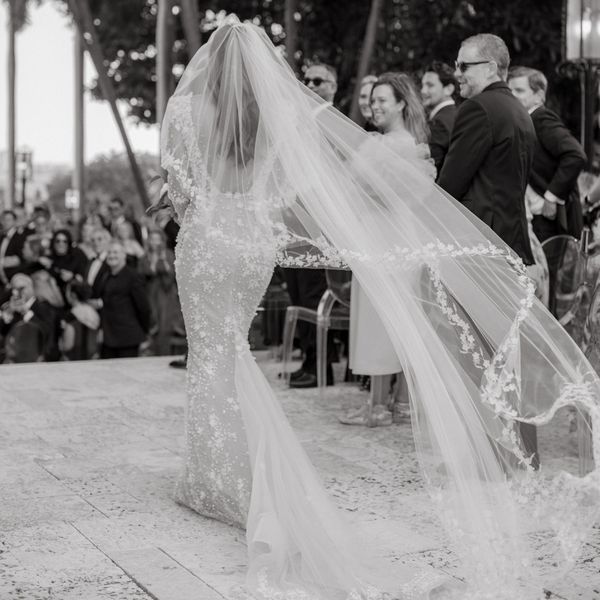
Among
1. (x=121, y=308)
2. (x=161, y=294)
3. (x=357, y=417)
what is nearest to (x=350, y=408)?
(x=357, y=417)

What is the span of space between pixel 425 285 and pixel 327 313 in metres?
3.03

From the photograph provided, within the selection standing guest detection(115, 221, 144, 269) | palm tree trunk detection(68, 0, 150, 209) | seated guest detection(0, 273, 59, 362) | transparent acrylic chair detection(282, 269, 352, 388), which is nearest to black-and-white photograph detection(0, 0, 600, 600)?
transparent acrylic chair detection(282, 269, 352, 388)

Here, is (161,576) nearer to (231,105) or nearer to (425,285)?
(425,285)

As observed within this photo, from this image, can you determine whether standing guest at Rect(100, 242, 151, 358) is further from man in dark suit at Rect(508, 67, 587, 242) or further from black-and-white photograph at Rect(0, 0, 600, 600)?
man in dark suit at Rect(508, 67, 587, 242)

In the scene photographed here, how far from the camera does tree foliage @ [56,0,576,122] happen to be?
689 inches

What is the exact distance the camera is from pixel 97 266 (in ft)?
37.3

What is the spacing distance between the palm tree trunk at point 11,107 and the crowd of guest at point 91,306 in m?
23.2

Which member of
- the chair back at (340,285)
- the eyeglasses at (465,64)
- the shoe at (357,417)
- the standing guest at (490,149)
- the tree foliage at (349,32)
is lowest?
the shoe at (357,417)

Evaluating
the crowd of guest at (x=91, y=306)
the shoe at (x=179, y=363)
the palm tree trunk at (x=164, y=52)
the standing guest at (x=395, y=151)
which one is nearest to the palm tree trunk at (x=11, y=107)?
the palm tree trunk at (x=164, y=52)

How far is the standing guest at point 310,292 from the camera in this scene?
308 inches

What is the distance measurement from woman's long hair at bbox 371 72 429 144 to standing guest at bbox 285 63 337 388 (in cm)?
136

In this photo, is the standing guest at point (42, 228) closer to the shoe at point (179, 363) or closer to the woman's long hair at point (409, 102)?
the shoe at point (179, 363)

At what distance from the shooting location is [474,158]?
5617 mm

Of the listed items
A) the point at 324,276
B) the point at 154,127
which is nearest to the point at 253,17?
the point at 154,127
